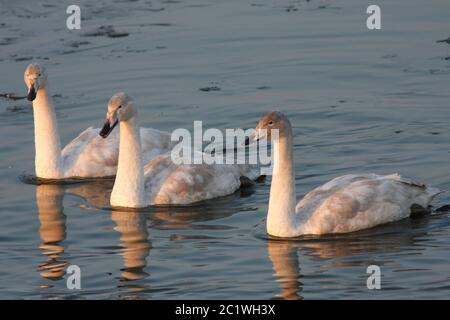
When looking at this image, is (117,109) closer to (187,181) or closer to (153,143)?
(187,181)

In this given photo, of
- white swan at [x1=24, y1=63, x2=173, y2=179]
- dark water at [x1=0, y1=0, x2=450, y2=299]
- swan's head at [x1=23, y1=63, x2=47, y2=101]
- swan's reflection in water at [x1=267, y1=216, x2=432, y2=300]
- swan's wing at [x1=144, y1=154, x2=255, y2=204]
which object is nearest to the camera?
swan's reflection in water at [x1=267, y1=216, x2=432, y2=300]

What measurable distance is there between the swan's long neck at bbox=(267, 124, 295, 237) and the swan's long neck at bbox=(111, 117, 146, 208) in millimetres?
2367

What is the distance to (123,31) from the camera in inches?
982

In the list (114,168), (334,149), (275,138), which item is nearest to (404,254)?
(275,138)

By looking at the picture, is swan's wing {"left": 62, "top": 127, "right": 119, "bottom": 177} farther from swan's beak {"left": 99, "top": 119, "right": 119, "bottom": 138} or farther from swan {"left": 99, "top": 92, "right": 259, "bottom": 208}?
swan's beak {"left": 99, "top": 119, "right": 119, "bottom": 138}

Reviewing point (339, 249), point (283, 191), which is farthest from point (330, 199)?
point (339, 249)

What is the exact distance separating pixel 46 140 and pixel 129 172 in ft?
6.81

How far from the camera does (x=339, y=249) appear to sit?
1450cm

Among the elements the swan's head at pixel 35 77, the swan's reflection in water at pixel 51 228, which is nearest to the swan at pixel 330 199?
the swan's reflection in water at pixel 51 228

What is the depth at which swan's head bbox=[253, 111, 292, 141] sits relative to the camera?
14809mm

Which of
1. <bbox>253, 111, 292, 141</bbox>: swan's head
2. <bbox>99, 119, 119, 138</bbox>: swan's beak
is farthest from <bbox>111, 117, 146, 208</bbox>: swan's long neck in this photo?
<bbox>253, 111, 292, 141</bbox>: swan's head

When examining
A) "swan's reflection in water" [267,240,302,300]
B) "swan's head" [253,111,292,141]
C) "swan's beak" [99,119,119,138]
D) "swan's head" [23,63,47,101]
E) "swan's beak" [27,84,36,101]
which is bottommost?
"swan's reflection in water" [267,240,302,300]

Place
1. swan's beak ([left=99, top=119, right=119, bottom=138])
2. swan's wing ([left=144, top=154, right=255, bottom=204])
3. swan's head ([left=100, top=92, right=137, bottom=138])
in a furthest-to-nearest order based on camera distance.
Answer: swan's wing ([left=144, top=154, right=255, bottom=204])
swan's head ([left=100, top=92, right=137, bottom=138])
swan's beak ([left=99, top=119, right=119, bottom=138])

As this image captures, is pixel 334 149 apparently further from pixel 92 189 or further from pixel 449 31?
pixel 449 31
